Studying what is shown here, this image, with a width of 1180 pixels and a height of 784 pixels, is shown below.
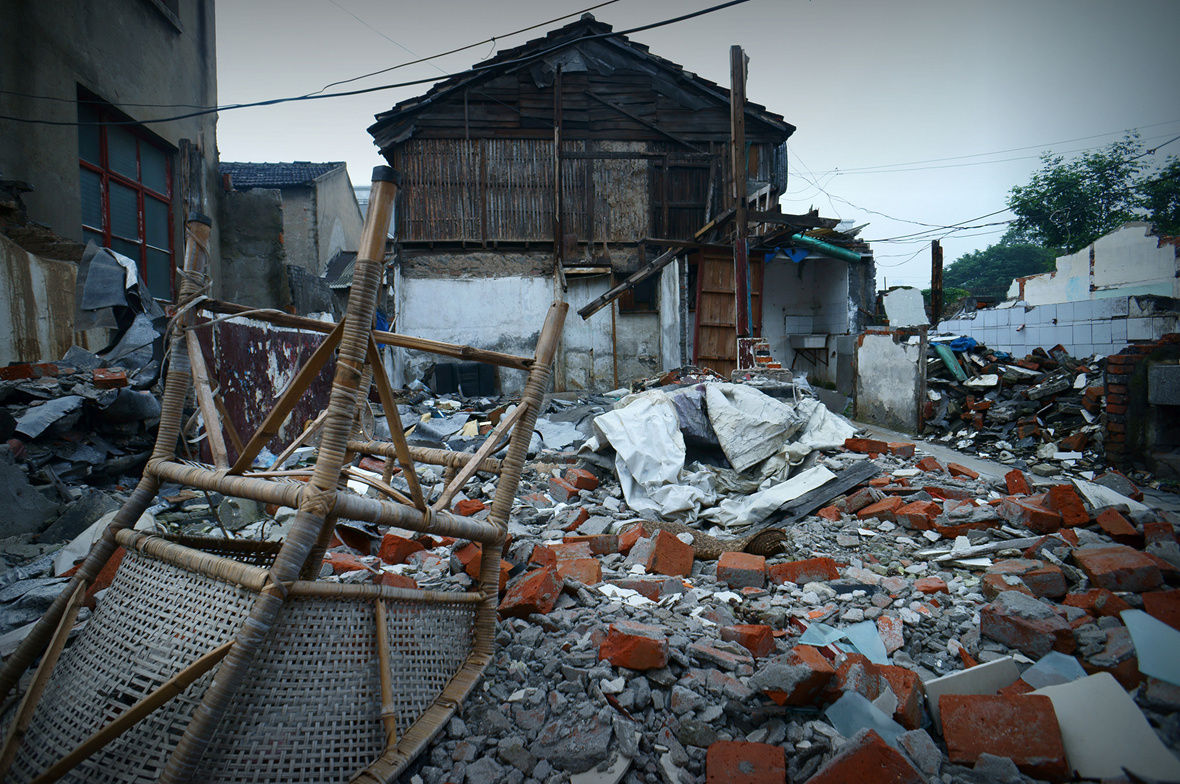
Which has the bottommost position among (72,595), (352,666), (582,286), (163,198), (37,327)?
(352,666)

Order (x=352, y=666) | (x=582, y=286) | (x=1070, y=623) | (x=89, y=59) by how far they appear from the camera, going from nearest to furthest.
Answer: (x=352, y=666) < (x=1070, y=623) < (x=89, y=59) < (x=582, y=286)

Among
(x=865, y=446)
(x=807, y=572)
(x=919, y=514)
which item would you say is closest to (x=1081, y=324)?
(x=865, y=446)

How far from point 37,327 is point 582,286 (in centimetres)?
832

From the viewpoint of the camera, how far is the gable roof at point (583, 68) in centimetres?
1103

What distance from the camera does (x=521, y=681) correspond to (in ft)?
6.13

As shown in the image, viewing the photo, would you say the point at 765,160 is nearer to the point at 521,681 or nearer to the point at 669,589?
the point at 669,589

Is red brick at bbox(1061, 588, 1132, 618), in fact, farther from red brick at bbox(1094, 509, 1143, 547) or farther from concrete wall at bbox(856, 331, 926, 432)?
concrete wall at bbox(856, 331, 926, 432)

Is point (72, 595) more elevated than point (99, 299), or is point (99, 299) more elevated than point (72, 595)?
point (99, 299)

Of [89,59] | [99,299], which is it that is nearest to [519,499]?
[99,299]

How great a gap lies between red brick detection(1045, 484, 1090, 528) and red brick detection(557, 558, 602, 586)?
8.53 ft

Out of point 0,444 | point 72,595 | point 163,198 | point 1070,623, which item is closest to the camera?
point 72,595

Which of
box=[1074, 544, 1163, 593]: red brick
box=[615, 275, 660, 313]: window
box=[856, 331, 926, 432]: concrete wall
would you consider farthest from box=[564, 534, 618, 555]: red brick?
box=[615, 275, 660, 313]: window

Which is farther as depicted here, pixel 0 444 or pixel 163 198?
pixel 163 198

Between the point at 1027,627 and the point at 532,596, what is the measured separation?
71.4 inches
